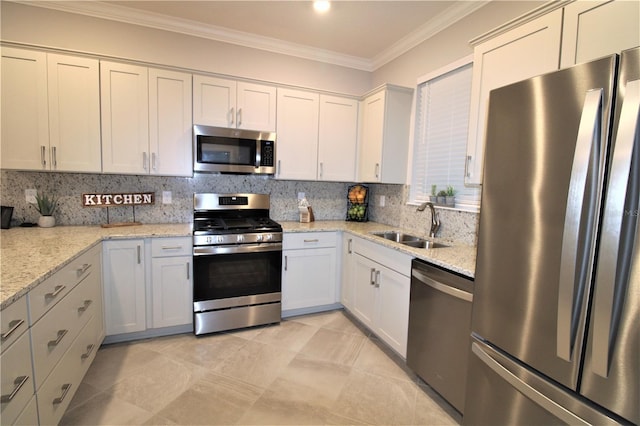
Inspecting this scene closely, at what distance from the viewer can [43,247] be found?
6.07 feet

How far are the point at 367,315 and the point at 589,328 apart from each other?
1.80 m

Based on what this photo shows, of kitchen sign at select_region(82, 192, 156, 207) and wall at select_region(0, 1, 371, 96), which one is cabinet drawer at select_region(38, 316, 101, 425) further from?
wall at select_region(0, 1, 371, 96)

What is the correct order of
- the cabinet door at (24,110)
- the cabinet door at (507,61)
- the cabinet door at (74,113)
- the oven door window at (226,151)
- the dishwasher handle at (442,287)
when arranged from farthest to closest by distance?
the oven door window at (226,151) → the cabinet door at (74,113) → the cabinet door at (24,110) → the dishwasher handle at (442,287) → the cabinet door at (507,61)

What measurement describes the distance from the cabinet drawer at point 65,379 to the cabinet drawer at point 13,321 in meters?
0.36

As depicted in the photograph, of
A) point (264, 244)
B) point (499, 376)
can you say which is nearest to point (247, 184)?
point (264, 244)

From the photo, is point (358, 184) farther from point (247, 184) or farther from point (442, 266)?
point (442, 266)

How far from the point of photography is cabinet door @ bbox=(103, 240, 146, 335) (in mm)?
2355

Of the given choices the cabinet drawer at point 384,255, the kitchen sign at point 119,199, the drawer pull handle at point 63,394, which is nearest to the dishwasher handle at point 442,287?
the cabinet drawer at point 384,255

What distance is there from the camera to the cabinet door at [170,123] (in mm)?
2650

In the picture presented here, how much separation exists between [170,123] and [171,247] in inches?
43.7

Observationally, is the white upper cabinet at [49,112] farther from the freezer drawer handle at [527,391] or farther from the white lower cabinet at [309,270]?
the freezer drawer handle at [527,391]

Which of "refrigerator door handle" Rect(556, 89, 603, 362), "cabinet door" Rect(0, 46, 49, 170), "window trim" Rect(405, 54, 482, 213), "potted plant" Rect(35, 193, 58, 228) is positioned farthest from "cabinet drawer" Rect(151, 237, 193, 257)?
"refrigerator door handle" Rect(556, 89, 603, 362)

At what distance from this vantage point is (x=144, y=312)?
8.18 feet

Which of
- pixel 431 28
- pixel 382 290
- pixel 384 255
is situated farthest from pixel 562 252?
pixel 431 28
